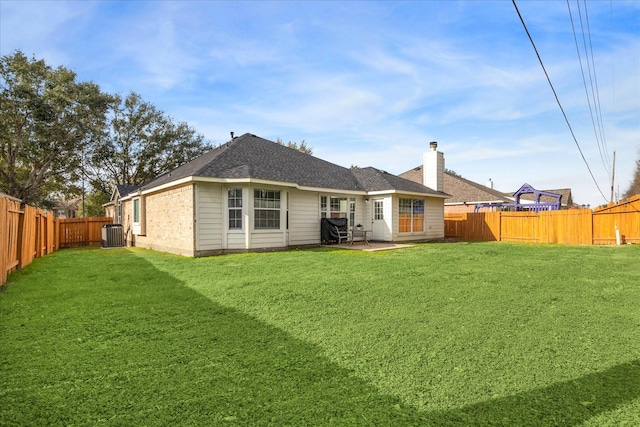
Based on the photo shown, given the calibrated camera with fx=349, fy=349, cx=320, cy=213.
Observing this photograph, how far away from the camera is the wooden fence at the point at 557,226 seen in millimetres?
14867

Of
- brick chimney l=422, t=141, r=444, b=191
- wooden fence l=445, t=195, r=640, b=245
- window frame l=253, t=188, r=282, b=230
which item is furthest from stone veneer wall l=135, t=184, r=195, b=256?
wooden fence l=445, t=195, r=640, b=245

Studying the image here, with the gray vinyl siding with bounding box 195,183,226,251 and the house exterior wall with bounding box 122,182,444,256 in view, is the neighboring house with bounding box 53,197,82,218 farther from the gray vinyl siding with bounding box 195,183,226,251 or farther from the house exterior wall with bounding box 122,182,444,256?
the gray vinyl siding with bounding box 195,183,226,251

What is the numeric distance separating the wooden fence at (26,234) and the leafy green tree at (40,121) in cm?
1013

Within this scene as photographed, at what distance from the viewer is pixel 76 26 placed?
40.5 ft

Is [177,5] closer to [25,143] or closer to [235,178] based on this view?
[235,178]

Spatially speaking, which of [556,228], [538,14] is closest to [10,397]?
[538,14]

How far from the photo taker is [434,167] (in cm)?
1927

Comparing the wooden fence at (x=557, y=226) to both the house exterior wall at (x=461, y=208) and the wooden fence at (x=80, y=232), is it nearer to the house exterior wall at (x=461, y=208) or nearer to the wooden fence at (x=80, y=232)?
the house exterior wall at (x=461, y=208)

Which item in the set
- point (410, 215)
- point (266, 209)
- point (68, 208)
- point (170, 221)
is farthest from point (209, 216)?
point (68, 208)

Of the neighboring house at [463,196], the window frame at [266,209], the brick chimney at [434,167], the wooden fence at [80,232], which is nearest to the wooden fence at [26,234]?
the wooden fence at [80,232]

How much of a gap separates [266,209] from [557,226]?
14.0m

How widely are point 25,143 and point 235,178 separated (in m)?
21.1

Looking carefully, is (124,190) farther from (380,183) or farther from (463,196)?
(463,196)

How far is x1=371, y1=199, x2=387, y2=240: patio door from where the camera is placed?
A: 53.6 ft
